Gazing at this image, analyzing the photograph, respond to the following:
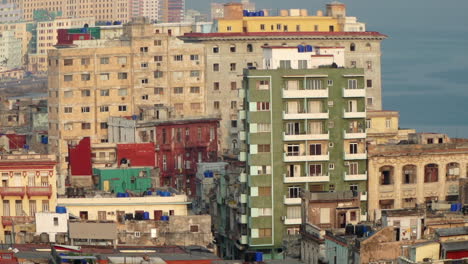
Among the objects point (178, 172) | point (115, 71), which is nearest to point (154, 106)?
point (115, 71)

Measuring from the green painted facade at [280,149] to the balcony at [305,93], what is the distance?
8.1 inches

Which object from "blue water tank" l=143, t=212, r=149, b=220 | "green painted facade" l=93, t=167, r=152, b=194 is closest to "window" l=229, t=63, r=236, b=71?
"green painted facade" l=93, t=167, r=152, b=194

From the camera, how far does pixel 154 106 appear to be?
570 ft

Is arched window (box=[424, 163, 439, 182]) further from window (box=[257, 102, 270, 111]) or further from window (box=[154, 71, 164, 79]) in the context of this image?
window (box=[154, 71, 164, 79])

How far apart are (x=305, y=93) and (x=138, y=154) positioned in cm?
2400

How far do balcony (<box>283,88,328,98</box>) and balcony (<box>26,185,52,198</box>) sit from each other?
650 inches

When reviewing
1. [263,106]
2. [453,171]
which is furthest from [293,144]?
[453,171]

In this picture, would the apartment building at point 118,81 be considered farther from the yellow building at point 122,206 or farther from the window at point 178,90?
the yellow building at point 122,206

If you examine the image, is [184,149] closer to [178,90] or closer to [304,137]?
[178,90]

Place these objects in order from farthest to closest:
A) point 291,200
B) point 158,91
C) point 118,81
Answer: point 158,91 → point 118,81 → point 291,200

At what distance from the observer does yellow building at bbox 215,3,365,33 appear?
186m

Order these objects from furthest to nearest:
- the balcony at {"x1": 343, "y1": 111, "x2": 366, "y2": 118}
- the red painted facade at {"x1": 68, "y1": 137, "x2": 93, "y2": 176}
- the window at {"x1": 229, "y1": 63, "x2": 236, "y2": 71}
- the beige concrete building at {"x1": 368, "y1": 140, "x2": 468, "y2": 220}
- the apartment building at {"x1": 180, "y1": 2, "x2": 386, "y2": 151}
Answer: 1. the window at {"x1": 229, "y1": 63, "x2": 236, "y2": 71}
2. the apartment building at {"x1": 180, "y1": 2, "x2": 386, "y2": 151}
3. the red painted facade at {"x1": 68, "y1": 137, "x2": 93, "y2": 176}
4. the balcony at {"x1": 343, "y1": 111, "x2": 366, "y2": 118}
5. the beige concrete building at {"x1": 368, "y1": 140, "x2": 468, "y2": 220}

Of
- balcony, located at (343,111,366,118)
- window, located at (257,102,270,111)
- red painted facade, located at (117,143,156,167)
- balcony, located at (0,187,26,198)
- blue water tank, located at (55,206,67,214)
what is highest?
window, located at (257,102,270,111)

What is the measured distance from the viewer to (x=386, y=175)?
413 feet
